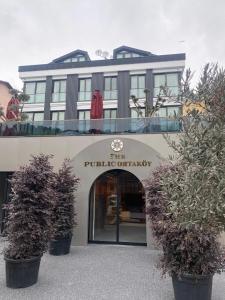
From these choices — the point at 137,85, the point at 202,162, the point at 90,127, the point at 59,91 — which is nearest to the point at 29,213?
the point at 202,162

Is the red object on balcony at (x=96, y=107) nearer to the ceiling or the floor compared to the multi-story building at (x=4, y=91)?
nearer to the floor

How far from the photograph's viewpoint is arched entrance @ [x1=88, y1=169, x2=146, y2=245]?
440 inches

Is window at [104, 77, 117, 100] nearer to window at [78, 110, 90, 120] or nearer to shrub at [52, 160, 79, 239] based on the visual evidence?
window at [78, 110, 90, 120]

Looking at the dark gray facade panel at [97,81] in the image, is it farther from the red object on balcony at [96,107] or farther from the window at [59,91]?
the red object on balcony at [96,107]

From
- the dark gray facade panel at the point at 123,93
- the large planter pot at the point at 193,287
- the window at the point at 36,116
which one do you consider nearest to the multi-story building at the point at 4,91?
the window at the point at 36,116

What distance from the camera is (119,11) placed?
8273 millimetres

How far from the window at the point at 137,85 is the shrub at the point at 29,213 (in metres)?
18.1

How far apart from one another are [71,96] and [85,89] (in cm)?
135

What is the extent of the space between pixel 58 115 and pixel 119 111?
5.33m

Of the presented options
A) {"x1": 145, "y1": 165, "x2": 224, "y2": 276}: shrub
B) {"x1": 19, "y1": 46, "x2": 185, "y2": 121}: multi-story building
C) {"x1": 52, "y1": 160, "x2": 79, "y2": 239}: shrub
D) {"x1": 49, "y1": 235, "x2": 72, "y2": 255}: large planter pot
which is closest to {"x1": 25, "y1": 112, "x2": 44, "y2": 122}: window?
{"x1": 19, "y1": 46, "x2": 185, "y2": 121}: multi-story building

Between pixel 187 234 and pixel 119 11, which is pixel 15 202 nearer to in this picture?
pixel 187 234

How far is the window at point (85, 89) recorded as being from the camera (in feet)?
81.2

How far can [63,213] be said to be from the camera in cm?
960

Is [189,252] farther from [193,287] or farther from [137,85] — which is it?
[137,85]
